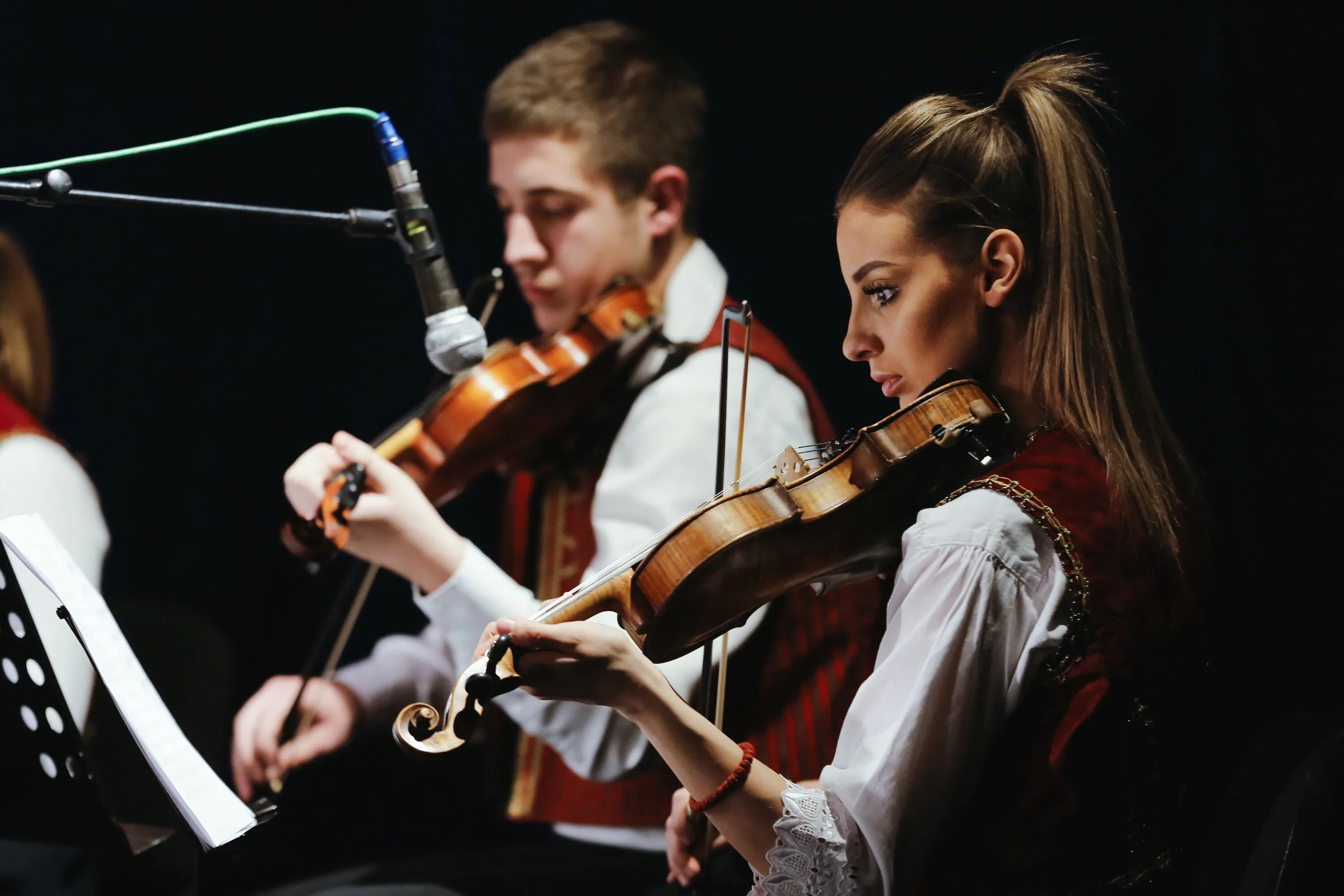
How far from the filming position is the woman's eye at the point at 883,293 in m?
1.61

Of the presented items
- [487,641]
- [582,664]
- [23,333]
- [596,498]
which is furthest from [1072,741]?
[23,333]

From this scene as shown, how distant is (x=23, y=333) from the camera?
8.52ft

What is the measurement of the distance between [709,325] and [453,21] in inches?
35.2

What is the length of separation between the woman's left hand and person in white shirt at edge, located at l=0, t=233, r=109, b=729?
1.32 meters

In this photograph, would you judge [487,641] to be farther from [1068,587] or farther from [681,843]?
[1068,587]

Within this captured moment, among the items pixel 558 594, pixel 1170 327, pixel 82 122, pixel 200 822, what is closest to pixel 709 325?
pixel 558 594

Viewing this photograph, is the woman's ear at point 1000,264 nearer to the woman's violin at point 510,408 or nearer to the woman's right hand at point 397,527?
the woman's violin at point 510,408

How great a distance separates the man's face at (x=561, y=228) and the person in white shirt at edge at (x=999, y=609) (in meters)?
0.69

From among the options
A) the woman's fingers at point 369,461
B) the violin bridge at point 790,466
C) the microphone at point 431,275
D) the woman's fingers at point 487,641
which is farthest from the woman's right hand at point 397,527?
the violin bridge at point 790,466

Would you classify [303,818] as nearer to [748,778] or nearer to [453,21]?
[748,778]

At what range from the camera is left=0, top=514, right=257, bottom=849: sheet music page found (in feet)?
4.89

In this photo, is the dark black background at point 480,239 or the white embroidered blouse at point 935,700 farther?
the dark black background at point 480,239

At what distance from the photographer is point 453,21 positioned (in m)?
2.44

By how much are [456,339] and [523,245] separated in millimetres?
614
